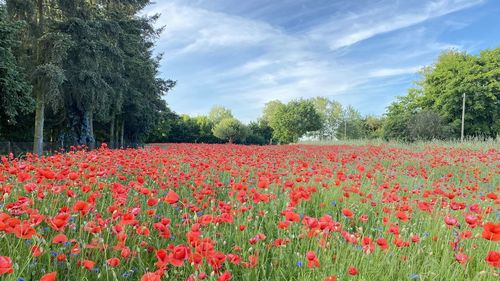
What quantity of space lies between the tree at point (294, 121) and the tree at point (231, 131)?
5672 mm

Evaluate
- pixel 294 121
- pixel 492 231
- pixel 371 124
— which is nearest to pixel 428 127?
pixel 294 121

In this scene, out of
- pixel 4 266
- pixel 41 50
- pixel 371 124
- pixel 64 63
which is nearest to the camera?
pixel 4 266

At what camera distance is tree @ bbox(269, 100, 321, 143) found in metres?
49.9

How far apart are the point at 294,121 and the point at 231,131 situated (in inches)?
351

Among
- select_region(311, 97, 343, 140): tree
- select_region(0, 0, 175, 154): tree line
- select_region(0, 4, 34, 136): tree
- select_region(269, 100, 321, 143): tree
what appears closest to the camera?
select_region(0, 4, 34, 136): tree

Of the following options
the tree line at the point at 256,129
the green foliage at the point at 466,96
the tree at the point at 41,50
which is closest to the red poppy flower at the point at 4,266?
the tree at the point at 41,50

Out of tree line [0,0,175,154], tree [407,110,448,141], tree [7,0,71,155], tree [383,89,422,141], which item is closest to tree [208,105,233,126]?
tree [383,89,422,141]

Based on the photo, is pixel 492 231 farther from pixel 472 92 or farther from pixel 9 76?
pixel 472 92

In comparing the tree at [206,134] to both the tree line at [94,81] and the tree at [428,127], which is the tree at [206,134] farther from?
the tree at [428,127]

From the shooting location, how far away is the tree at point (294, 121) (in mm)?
49938

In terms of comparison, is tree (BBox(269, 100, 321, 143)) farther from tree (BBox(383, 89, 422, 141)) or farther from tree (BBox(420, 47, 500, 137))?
tree (BBox(420, 47, 500, 137))

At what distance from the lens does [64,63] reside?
47.0ft

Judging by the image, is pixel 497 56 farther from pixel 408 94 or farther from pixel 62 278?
pixel 62 278

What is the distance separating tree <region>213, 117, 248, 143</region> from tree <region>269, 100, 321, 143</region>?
5.67m
